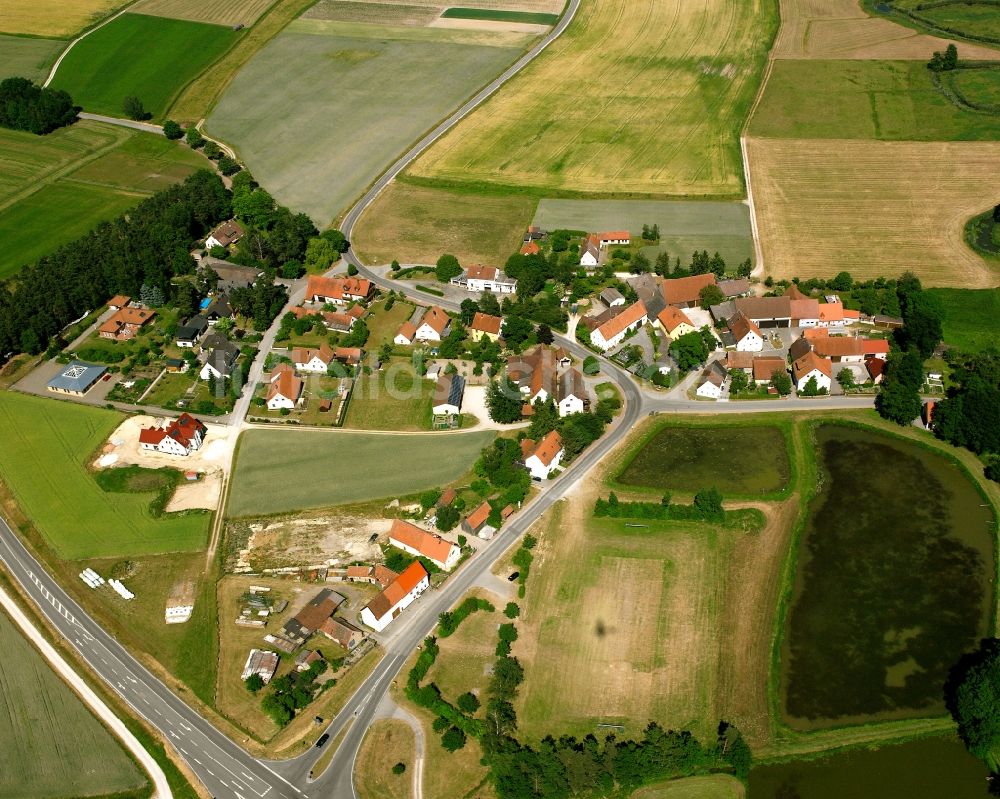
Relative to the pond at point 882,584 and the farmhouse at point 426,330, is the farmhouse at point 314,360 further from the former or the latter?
the pond at point 882,584

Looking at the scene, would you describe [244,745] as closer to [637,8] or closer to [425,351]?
[425,351]

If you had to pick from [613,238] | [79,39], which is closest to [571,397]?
[613,238]

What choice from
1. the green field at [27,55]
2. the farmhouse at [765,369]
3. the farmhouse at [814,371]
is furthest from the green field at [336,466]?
the green field at [27,55]

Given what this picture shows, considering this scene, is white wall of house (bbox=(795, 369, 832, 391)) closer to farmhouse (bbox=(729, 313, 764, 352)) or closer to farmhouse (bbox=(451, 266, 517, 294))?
farmhouse (bbox=(729, 313, 764, 352))

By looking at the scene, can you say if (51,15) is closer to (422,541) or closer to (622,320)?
(622,320)

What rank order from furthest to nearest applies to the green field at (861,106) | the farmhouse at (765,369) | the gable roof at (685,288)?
the green field at (861,106) → the gable roof at (685,288) → the farmhouse at (765,369)

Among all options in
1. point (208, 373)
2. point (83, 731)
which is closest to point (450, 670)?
point (83, 731)
